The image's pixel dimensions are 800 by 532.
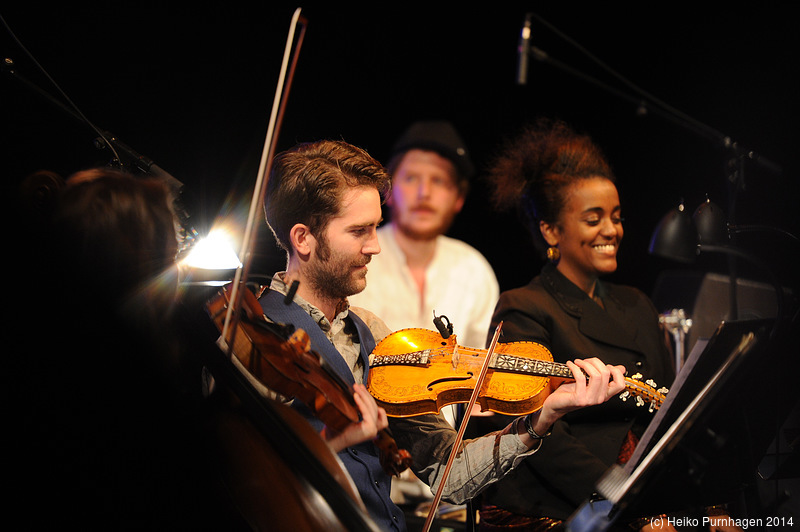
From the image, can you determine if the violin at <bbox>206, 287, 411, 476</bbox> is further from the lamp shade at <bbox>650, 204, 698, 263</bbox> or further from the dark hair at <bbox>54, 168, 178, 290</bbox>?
the lamp shade at <bbox>650, 204, 698, 263</bbox>

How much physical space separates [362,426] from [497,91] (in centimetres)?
349

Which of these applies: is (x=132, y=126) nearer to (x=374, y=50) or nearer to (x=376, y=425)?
(x=374, y=50)

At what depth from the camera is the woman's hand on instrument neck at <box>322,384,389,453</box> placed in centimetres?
151

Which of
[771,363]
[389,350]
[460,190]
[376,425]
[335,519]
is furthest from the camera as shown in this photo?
[460,190]

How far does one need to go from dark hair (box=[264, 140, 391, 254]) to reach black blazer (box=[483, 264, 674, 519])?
2.68ft

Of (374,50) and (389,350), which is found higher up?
(374,50)

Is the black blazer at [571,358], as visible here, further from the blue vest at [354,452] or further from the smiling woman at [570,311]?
the blue vest at [354,452]

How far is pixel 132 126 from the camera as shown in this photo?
3.16 metres

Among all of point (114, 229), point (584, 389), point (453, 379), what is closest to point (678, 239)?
point (584, 389)

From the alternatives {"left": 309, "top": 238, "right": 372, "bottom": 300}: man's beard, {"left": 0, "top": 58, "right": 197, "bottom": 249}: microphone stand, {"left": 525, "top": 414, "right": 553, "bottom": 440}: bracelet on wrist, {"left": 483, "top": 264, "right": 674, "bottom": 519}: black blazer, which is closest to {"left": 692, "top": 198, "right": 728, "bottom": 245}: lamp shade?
{"left": 483, "top": 264, "right": 674, "bottom": 519}: black blazer

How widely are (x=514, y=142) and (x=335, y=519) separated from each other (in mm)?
2100

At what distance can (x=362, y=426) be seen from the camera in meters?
1.52

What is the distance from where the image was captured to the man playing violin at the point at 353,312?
1.88m

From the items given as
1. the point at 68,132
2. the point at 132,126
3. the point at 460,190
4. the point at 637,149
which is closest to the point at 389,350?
the point at 68,132
